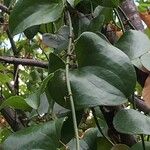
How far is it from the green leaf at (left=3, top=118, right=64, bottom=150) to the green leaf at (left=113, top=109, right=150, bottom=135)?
0.08 metres

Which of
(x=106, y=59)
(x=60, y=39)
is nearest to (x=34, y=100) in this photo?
(x=106, y=59)

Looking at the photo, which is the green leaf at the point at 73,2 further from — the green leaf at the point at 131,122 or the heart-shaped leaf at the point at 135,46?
the green leaf at the point at 131,122

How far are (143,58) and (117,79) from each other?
113 mm

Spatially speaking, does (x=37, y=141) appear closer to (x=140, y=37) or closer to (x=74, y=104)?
(x=74, y=104)

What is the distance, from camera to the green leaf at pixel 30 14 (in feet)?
2.25

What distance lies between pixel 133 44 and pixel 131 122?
0.45 feet

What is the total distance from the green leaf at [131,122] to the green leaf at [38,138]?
0.28ft

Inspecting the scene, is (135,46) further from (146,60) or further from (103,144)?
(103,144)

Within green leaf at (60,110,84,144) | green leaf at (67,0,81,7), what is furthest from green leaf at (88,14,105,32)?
green leaf at (60,110,84,144)

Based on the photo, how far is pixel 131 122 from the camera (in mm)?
601

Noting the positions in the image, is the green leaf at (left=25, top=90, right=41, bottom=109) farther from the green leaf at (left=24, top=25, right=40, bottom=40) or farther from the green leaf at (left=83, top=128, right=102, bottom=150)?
the green leaf at (left=24, top=25, right=40, bottom=40)

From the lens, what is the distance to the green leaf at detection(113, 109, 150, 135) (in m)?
0.59

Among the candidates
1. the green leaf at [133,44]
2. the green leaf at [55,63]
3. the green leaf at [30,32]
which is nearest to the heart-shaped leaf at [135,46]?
the green leaf at [133,44]

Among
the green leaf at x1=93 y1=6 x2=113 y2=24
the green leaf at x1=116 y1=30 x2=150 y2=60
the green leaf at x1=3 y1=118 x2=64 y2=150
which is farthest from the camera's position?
the green leaf at x1=93 y1=6 x2=113 y2=24
